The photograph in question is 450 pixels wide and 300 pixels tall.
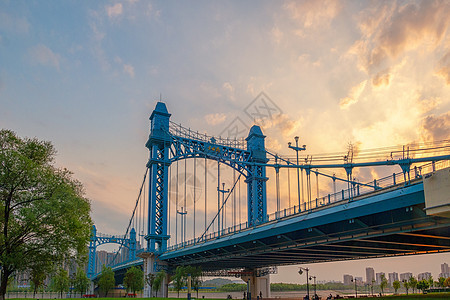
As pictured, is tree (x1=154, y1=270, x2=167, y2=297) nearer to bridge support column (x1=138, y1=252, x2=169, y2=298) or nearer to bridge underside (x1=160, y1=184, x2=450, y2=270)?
bridge support column (x1=138, y1=252, x2=169, y2=298)

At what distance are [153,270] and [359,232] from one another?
4379cm

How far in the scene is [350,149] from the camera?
148 feet

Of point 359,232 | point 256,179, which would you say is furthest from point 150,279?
point 359,232

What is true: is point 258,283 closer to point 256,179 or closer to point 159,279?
point 256,179

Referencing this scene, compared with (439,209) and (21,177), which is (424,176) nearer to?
(439,209)

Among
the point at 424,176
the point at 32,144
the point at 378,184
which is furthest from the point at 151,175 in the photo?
the point at 424,176

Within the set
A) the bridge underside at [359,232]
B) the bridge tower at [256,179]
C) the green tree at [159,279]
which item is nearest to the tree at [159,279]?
the green tree at [159,279]

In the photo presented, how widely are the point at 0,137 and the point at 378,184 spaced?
105 ft

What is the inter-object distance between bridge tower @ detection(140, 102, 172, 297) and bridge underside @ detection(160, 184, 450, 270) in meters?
11.4

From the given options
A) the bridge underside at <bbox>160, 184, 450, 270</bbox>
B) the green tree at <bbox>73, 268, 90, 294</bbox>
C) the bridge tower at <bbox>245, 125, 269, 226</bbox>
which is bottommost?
the green tree at <bbox>73, 268, 90, 294</bbox>

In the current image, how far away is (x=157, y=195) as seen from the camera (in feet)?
229

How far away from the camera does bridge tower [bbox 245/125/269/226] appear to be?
76.6m

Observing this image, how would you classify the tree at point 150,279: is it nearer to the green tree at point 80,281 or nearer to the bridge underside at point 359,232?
the bridge underside at point 359,232

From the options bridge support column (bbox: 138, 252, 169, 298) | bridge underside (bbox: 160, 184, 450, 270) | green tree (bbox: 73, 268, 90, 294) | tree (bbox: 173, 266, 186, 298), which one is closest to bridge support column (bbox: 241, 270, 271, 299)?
bridge support column (bbox: 138, 252, 169, 298)
